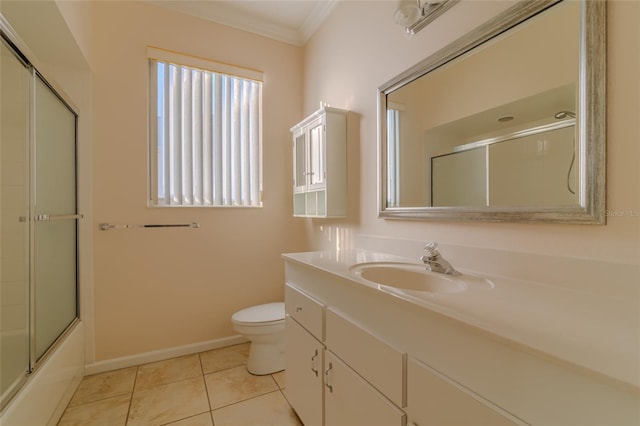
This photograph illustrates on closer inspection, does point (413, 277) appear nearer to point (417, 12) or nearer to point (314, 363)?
point (314, 363)

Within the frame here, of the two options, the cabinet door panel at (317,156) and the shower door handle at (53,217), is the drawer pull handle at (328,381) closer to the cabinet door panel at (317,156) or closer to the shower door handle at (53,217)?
the cabinet door panel at (317,156)

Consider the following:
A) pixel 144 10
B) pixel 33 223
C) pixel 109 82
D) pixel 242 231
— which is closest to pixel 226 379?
pixel 242 231

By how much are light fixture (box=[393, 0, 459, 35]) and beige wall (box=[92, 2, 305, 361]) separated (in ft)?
4.71

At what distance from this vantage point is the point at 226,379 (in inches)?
74.9

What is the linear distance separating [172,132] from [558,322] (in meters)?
2.47

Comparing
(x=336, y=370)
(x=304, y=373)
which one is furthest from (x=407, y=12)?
(x=304, y=373)

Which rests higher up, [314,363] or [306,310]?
[306,310]

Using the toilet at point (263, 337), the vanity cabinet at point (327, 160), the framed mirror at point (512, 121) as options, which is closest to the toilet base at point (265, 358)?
the toilet at point (263, 337)

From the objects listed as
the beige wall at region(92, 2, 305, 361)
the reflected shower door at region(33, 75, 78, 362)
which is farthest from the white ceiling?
the reflected shower door at region(33, 75, 78, 362)

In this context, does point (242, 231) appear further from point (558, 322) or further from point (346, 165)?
point (558, 322)

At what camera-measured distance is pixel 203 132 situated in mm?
2303

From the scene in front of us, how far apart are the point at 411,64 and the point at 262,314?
1838 mm

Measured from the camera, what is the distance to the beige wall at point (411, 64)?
0.76m

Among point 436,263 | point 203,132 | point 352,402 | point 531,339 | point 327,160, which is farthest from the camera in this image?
point 203,132
